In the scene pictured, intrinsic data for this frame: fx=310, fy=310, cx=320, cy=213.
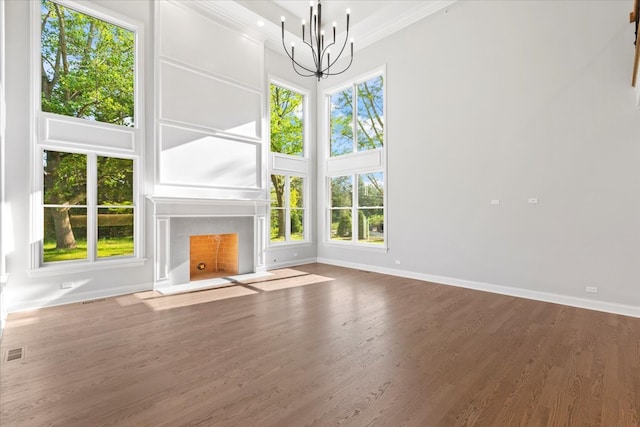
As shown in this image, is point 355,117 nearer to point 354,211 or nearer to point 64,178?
point 354,211

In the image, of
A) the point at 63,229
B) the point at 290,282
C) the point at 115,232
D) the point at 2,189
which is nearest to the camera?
the point at 2,189

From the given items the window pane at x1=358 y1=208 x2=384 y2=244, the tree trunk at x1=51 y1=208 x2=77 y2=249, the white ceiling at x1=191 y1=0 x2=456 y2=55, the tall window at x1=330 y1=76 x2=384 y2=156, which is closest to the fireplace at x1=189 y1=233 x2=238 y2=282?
the tree trunk at x1=51 y1=208 x2=77 y2=249

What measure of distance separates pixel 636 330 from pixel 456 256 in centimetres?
224

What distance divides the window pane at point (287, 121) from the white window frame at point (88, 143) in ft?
9.04

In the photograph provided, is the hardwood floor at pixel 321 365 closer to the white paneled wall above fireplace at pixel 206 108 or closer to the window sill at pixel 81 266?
the window sill at pixel 81 266

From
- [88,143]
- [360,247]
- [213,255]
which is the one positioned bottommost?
[213,255]

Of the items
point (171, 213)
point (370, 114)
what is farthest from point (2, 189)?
point (370, 114)

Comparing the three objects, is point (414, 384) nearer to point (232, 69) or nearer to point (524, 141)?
point (524, 141)

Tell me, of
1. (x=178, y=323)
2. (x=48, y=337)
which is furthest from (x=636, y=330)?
(x=48, y=337)

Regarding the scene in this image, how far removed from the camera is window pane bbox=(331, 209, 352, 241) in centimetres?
695

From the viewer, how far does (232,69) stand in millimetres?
5926

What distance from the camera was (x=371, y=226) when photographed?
648 cm

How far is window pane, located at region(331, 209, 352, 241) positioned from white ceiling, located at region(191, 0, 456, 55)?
11.7 feet

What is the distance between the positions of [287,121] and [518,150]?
4.69m
